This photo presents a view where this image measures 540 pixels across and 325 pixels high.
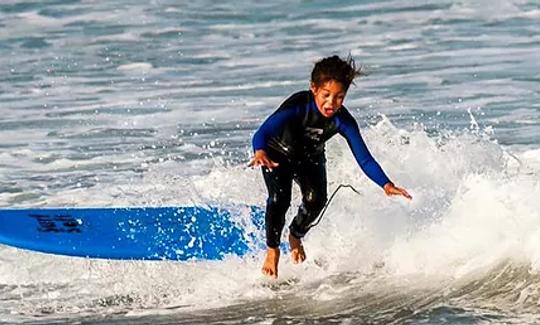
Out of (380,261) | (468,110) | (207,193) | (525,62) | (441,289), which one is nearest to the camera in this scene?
(441,289)

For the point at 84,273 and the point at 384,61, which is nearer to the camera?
the point at 84,273

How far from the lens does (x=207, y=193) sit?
9930mm

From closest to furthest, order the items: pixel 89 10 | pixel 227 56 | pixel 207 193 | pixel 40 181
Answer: pixel 207 193
pixel 40 181
pixel 227 56
pixel 89 10

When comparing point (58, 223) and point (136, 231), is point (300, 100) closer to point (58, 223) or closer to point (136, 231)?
point (136, 231)

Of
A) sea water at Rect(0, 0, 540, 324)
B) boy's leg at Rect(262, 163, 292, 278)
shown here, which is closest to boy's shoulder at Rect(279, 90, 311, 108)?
boy's leg at Rect(262, 163, 292, 278)

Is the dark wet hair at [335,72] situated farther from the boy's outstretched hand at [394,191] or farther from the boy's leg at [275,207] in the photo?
the boy's leg at [275,207]

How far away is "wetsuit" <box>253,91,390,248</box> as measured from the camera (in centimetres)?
762

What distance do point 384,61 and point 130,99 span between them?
3257 mm

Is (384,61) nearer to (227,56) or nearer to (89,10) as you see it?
(227,56)

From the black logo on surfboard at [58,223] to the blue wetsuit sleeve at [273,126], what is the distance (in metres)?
1.69

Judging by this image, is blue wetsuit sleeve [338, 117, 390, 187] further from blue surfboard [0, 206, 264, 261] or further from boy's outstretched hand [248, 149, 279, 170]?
blue surfboard [0, 206, 264, 261]

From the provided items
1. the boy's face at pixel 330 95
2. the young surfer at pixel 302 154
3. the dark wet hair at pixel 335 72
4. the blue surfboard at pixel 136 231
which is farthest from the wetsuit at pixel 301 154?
the blue surfboard at pixel 136 231

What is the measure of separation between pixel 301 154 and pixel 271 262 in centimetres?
59

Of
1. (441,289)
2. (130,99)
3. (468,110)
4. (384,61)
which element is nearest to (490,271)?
(441,289)
